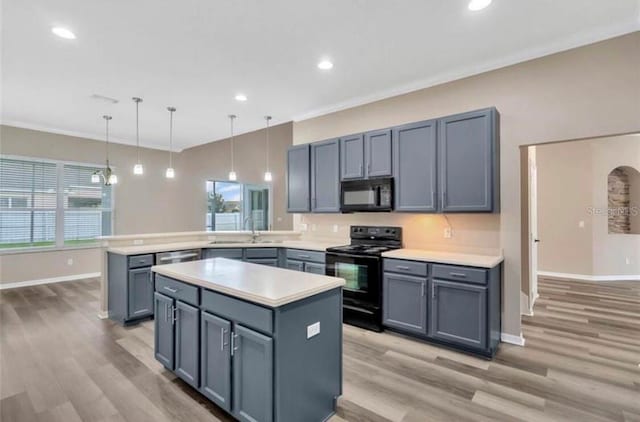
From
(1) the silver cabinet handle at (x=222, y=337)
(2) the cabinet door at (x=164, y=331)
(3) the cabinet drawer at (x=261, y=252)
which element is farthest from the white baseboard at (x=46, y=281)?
(1) the silver cabinet handle at (x=222, y=337)

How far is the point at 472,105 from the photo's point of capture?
11.7 ft

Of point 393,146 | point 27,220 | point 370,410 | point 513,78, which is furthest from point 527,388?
point 27,220

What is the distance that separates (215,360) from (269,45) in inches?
110

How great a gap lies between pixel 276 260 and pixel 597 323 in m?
4.19

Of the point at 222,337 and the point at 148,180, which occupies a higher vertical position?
the point at 148,180

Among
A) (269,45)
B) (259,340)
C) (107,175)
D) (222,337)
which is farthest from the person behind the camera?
(107,175)

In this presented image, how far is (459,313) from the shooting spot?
120 inches

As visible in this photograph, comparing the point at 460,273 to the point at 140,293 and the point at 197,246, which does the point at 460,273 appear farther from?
the point at 140,293

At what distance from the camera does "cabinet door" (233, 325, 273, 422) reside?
179 cm

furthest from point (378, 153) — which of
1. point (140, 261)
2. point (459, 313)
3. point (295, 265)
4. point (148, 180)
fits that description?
point (148, 180)

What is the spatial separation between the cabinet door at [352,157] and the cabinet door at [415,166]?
494 mm

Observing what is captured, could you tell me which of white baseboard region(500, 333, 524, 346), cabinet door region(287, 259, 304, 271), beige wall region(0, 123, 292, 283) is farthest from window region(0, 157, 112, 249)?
white baseboard region(500, 333, 524, 346)

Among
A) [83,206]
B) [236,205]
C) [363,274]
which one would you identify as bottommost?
[363,274]

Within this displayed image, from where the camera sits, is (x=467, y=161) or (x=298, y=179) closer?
(x=467, y=161)
